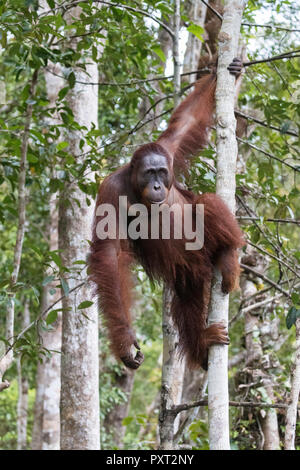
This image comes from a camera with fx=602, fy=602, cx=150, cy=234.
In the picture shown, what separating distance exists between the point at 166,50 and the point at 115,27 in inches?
130

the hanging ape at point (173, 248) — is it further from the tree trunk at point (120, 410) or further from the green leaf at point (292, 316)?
the tree trunk at point (120, 410)

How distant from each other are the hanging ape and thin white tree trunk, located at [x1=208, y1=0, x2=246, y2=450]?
9 cm

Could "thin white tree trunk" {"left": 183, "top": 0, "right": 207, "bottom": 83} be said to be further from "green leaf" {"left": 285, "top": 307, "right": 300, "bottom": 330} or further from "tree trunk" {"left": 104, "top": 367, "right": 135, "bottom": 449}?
"tree trunk" {"left": 104, "top": 367, "right": 135, "bottom": 449}

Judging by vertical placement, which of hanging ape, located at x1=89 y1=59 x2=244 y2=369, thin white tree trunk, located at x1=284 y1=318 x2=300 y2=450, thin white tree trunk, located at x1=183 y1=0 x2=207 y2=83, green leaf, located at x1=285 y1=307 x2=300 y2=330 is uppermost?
thin white tree trunk, located at x1=183 y1=0 x2=207 y2=83

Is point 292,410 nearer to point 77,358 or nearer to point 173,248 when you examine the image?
point 173,248

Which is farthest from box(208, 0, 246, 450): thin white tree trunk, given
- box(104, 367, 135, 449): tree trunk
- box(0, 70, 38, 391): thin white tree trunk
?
box(104, 367, 135, 449): tree trunk

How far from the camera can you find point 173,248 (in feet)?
12.3

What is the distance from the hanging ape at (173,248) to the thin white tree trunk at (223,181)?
93 millimetres

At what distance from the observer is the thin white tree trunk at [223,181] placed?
2.71 meters

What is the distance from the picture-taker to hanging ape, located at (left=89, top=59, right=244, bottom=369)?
11.5ft

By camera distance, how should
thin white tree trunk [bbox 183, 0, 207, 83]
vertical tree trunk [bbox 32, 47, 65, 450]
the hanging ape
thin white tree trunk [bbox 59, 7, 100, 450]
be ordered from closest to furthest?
the hanging ape
thin white tree trunk [bbox 59, 7, 100, 450]
thin white tree trunk [bbox 183, 0, 207, 83]
vertical tree trunk [bbox 32, 47, 65, 450]

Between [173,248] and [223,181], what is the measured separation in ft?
2.57

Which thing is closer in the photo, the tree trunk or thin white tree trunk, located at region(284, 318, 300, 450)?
thin white tree trunk, located at region(284, 318, 300, 450)
